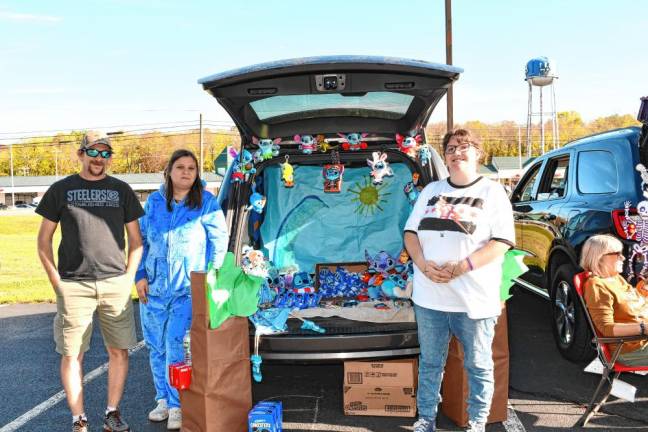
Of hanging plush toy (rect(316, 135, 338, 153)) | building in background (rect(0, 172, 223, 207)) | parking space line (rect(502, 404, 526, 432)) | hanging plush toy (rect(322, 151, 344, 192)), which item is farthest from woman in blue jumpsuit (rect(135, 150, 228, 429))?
building in background (rect(0, 172, 223, 207))

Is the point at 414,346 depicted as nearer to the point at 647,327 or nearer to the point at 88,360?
the point at 647,327

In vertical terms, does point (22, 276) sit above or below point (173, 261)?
below

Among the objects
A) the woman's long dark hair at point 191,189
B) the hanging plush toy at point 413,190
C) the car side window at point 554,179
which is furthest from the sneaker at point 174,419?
the car side window at point 554,179

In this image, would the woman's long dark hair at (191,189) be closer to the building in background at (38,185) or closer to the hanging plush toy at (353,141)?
the hanging plush toy at (353,141)

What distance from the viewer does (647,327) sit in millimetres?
3539

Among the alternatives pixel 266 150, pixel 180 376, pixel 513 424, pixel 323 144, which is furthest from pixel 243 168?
pixel 513 424

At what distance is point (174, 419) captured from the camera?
3744mm

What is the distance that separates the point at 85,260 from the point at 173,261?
51 centimetres

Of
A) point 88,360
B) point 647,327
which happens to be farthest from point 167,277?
point 647,327

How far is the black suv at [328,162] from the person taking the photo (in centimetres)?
340

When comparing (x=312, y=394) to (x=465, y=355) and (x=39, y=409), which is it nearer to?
(x=465, y=355)

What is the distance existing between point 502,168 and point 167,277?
76.0m

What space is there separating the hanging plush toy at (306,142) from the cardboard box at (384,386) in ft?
4.93

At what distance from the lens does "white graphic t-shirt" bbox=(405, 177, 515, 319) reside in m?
3.14
